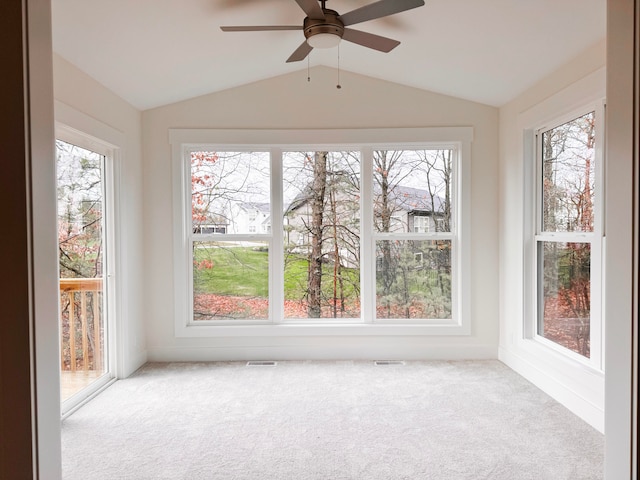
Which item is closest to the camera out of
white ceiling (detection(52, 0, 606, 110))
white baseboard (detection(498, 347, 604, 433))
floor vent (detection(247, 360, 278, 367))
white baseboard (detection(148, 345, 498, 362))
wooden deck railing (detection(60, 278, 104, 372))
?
white ceiling (detection(52, 0, 606, 110))

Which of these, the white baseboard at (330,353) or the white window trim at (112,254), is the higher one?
the white window trim at (112,254)

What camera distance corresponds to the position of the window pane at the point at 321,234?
13.7 feet

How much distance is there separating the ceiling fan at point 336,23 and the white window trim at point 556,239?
148 cm

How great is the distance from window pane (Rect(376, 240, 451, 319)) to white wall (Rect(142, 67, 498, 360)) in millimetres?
257

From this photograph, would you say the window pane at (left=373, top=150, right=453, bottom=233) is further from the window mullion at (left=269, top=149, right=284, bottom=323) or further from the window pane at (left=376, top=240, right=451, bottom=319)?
the window mullion at (left=269, top=149, right=284, bottom=323)

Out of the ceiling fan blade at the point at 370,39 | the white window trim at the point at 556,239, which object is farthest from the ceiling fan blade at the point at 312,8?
the white window trim at the point at 556,239

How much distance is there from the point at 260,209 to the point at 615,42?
3.17 meters

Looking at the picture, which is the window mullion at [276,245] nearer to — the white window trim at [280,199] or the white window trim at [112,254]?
the white window trim at [280,199]

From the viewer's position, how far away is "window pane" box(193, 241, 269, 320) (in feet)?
13.6

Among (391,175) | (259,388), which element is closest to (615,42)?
(391,175)

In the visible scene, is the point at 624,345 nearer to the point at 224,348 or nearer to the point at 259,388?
the point at 259,388

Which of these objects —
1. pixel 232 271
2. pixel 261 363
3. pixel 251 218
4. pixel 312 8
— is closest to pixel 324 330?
pixel 261 363

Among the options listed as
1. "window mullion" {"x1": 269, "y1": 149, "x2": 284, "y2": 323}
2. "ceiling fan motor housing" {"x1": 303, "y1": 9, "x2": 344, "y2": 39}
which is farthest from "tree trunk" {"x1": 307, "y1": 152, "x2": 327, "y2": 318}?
"ceiling fan motor housing" {"x1": 303, "y1": 9, "x2": 344, "y2": 39}

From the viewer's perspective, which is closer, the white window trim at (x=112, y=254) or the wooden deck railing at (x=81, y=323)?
the wooden deck railing at (x=81, y=323)
